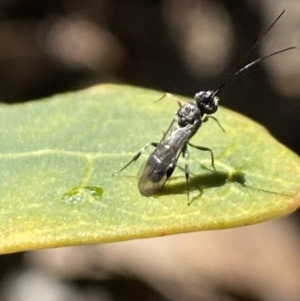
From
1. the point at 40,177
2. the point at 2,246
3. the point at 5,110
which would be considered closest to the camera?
the point at 2,246

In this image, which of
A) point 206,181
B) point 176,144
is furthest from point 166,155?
point 206,181

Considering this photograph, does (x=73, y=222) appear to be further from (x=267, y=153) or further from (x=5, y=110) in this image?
(x=5, y=110)

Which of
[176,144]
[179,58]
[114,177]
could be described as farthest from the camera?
[179,58]

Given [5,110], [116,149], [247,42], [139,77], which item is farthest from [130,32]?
[116,149]

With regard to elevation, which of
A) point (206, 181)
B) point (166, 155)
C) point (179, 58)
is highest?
point (206, 181)

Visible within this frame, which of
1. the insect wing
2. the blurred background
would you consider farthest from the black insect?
the blurred background

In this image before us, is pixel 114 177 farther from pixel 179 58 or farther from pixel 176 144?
pixel 179 58

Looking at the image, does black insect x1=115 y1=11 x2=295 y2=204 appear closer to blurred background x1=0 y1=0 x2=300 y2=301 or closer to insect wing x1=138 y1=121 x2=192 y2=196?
insect wing x1=138 y1=121 x2=192 y2=196
